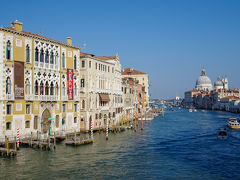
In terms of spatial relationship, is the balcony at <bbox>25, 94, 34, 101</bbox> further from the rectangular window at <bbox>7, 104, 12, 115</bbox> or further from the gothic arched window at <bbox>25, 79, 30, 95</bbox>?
the rectangular window at <bbox>7, 104, 12, 115</bbox>

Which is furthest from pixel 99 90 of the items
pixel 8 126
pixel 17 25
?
pixel 8 126

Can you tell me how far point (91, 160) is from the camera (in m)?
24.8

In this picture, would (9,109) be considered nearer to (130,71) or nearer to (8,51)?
(8,51)

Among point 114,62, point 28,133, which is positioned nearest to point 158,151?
point 28,133

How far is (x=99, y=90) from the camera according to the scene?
4244 cm

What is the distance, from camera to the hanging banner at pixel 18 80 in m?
28.7

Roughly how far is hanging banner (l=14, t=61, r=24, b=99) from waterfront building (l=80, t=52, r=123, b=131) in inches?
444

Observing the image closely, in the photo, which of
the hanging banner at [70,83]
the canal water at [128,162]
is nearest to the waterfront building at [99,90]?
the hanging banner at [70,83]

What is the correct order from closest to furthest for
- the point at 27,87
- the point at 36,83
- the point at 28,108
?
the point at 27,87, the point at 28,108, the point at 36,83

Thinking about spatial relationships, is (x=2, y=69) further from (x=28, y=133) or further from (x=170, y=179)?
(x=170, y=179)

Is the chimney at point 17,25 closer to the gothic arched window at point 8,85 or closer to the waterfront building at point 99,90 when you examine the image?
the gothic arched window at point 8,85

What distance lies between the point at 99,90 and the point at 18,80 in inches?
598

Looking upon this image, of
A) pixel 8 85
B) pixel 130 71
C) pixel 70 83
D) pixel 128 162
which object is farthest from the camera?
pixel 130 71

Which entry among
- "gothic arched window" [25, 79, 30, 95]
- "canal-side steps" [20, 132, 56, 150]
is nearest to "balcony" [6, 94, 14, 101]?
"gothic arched window" [25, 79, 30, 95]
